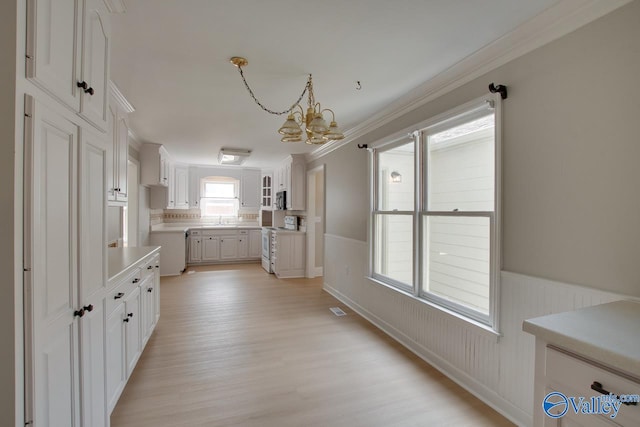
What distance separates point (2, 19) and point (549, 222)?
2465mm

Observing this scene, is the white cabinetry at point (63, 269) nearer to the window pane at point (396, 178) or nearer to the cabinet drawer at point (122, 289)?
the cabinet drawer at point (122, 289)

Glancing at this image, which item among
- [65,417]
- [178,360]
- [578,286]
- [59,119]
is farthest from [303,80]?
[178,360]

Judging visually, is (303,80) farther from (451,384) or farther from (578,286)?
(451,384)

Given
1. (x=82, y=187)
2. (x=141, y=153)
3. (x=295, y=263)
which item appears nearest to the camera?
(x=82, y=187)

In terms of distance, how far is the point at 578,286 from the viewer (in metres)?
1.55

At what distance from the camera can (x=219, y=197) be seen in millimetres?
7719

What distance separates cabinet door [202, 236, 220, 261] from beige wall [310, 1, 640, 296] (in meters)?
6.41

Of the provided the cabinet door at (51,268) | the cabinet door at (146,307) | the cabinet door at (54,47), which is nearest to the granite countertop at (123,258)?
the cabinet door at (146,307)

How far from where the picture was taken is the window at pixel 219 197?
7.58 meters

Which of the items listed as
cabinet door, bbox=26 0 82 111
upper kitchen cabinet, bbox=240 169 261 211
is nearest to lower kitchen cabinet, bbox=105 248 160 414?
cabinet door, bbox=26 0 82 111

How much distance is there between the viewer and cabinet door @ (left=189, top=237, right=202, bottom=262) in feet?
22.7

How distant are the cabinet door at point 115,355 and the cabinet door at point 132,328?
7cm

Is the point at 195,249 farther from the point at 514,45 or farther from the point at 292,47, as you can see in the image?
the point at 514,45

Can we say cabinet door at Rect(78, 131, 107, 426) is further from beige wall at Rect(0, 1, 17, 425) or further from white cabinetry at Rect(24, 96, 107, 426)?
beige wall at Rect(0, 1, 17, 425)
